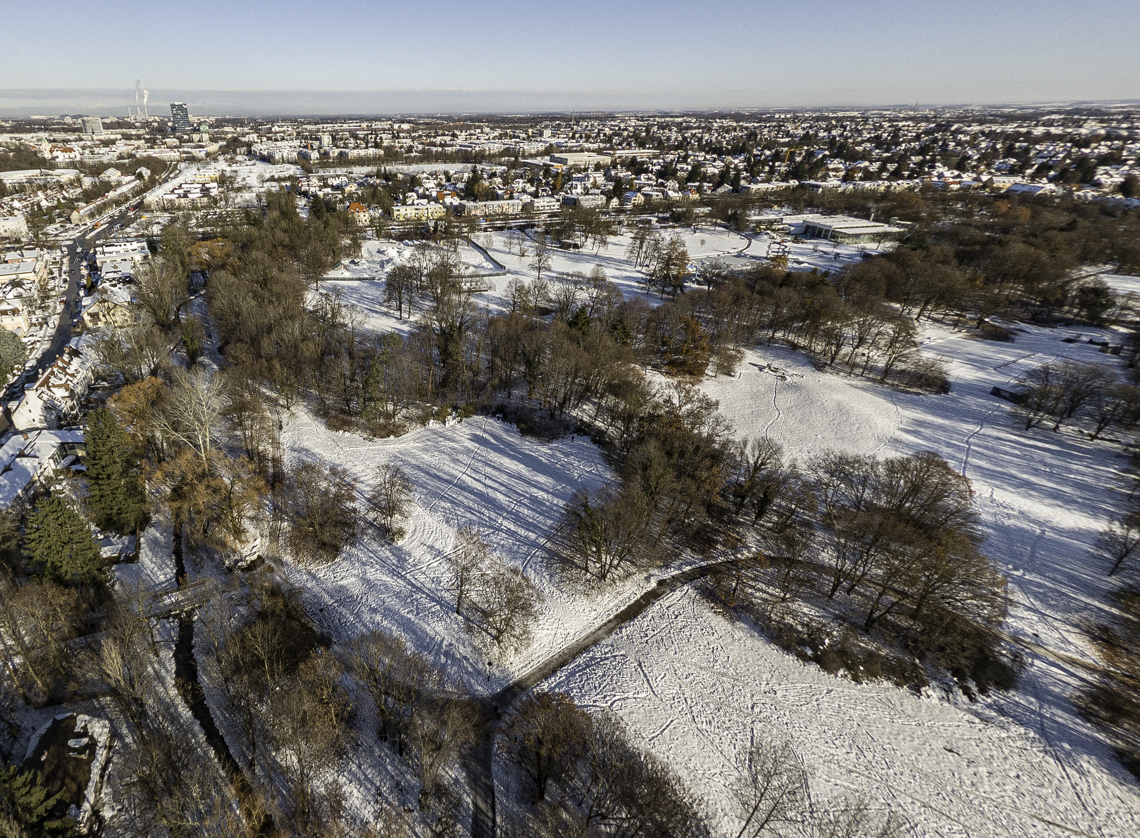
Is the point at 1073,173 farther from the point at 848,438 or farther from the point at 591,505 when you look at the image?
the point at 591,505

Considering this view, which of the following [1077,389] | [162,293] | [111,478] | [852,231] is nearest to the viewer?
[111,478]

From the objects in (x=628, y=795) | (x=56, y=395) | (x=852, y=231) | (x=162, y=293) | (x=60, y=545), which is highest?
(x=852, y=231)

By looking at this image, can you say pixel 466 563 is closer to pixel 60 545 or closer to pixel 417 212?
pixel 60 545

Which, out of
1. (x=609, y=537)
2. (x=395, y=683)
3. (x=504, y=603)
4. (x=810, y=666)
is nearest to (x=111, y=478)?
(x=395, y=683)

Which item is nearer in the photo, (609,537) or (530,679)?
(530,679)

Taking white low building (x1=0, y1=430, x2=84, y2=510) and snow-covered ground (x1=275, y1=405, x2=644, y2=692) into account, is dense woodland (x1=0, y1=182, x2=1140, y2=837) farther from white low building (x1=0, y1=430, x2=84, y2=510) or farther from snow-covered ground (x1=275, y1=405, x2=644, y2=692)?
white low building (x1=0, y1=430, x2=84, y2=510)

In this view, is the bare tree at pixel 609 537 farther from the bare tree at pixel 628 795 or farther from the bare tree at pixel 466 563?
the bare tree at pixel 628 795
